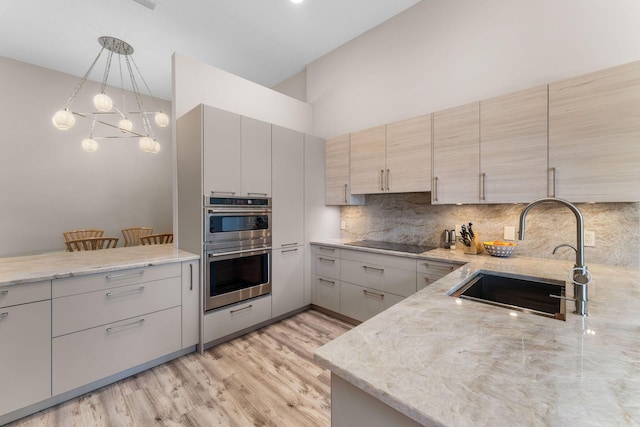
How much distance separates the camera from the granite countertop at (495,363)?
1.77 ft

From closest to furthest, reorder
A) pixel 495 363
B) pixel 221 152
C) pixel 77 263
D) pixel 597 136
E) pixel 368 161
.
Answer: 1. pixel 495 363
2. pixel 597 136
3. pixel 77 263
4. pixel 221 152
5. pixel 368 161

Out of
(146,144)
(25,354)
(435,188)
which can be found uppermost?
(146,144)

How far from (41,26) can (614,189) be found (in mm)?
5743

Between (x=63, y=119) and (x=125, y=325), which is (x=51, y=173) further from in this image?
(x=125, y=325)

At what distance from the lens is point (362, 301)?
8.98 ft

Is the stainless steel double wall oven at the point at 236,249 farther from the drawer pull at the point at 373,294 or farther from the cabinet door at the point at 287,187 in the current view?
the drawer pull at the point at 373,294

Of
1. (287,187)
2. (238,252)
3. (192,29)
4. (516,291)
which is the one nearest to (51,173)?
(192,29)

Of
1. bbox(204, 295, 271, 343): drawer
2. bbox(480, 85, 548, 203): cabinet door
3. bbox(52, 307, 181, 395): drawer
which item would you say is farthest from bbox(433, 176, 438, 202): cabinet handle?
bbox(52, 307, 181, 395): drawer

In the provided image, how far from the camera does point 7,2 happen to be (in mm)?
2648

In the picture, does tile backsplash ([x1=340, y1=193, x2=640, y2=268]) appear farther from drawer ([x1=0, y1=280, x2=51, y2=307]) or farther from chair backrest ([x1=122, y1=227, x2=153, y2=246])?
chair backrest ([x1=122, y1=227, x2=153, y2=246])

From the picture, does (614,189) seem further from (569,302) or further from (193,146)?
(193,146)

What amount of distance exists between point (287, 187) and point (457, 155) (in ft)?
5.70

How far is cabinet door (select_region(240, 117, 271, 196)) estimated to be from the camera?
101 inches

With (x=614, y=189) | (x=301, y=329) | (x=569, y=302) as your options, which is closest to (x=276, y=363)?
(x=301, y=329)
